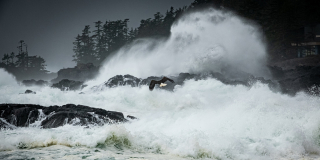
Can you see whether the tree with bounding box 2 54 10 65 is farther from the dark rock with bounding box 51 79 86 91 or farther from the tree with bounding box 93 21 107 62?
the dark rock with bounding box 51 79 86 91

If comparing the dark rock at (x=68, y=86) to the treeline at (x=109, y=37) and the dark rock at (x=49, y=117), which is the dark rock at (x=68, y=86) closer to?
the dark rock at (x=49, y=117)

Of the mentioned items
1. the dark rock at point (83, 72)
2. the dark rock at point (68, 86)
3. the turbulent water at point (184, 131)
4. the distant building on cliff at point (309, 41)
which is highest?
the distant building on cliff at point (309, 41)

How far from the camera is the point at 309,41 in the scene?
102 ft

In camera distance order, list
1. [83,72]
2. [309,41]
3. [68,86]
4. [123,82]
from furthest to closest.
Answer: [83,72], [309,41], [68,86], [123,82]

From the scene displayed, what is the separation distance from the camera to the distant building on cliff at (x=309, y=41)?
3086 cm

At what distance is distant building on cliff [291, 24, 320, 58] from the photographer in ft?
101

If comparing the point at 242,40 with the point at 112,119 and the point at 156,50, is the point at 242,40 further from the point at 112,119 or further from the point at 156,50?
the point at 112,119

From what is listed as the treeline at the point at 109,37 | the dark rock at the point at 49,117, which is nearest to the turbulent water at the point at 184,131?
the dark rock at the point at 49,117

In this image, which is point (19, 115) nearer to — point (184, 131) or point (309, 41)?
point (184, 131)

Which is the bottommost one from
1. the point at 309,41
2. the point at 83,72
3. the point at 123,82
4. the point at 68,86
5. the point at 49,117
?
the point at 49,117

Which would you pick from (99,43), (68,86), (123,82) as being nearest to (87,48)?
(99,43)

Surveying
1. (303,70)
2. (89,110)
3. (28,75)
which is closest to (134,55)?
(303,70)

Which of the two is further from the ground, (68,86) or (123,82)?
(123,82)

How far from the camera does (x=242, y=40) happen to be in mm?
29781
